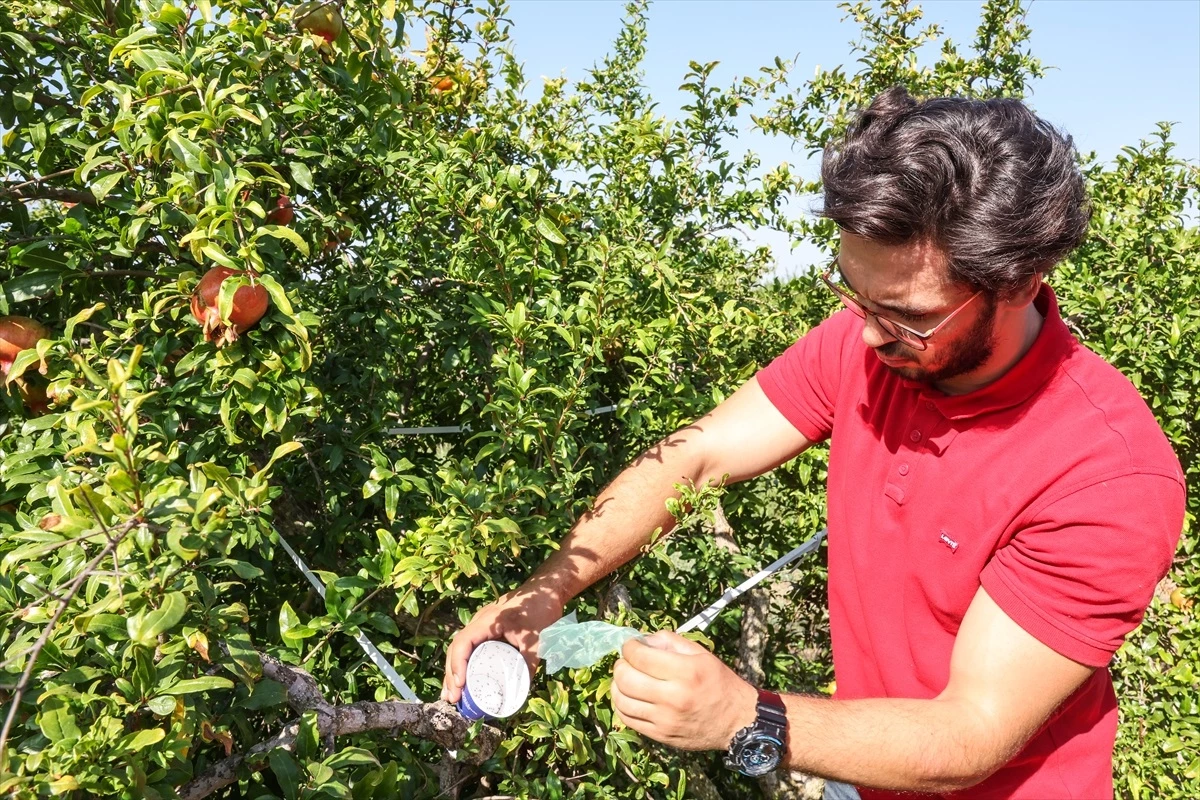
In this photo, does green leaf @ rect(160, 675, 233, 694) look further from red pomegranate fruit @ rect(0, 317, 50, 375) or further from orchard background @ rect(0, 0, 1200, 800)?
red pomegranate fruit @ rect(0, 317, 50, 375)

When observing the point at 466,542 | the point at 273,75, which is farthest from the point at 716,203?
the point at 466,542

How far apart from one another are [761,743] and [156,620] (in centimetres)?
90

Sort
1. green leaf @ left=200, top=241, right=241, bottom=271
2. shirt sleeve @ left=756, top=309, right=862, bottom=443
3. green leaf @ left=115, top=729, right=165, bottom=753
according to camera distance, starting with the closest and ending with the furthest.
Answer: green leaf @ left=115, top=729, right=165, bottom=753 < green leaf @ left=200, top=241, right=241, bottom=271 < shirt sleeve @ left=756, top=309, right=862, bottom=443

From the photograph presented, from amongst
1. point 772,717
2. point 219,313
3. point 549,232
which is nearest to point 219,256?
point 219,313

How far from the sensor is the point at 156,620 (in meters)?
1.19

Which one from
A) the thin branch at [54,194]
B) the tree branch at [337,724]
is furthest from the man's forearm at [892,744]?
the thin branch at [54,194]

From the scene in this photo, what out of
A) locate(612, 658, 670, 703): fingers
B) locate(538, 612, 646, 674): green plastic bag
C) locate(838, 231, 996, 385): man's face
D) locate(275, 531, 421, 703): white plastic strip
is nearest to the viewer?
locate(612, 658, 670, 703): fingers

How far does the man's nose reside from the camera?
178cm

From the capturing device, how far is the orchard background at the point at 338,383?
1.30m

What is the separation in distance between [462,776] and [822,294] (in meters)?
2.01

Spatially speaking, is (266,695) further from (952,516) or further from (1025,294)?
(1025,294)

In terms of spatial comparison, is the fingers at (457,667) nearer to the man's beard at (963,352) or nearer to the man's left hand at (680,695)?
the man's left hand at (680,695)

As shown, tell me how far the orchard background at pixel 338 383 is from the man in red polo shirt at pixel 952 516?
260mm

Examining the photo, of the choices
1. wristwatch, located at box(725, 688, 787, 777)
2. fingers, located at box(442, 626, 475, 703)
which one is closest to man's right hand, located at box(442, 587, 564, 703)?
fingers, located at box(442, 626, 475, 703)
